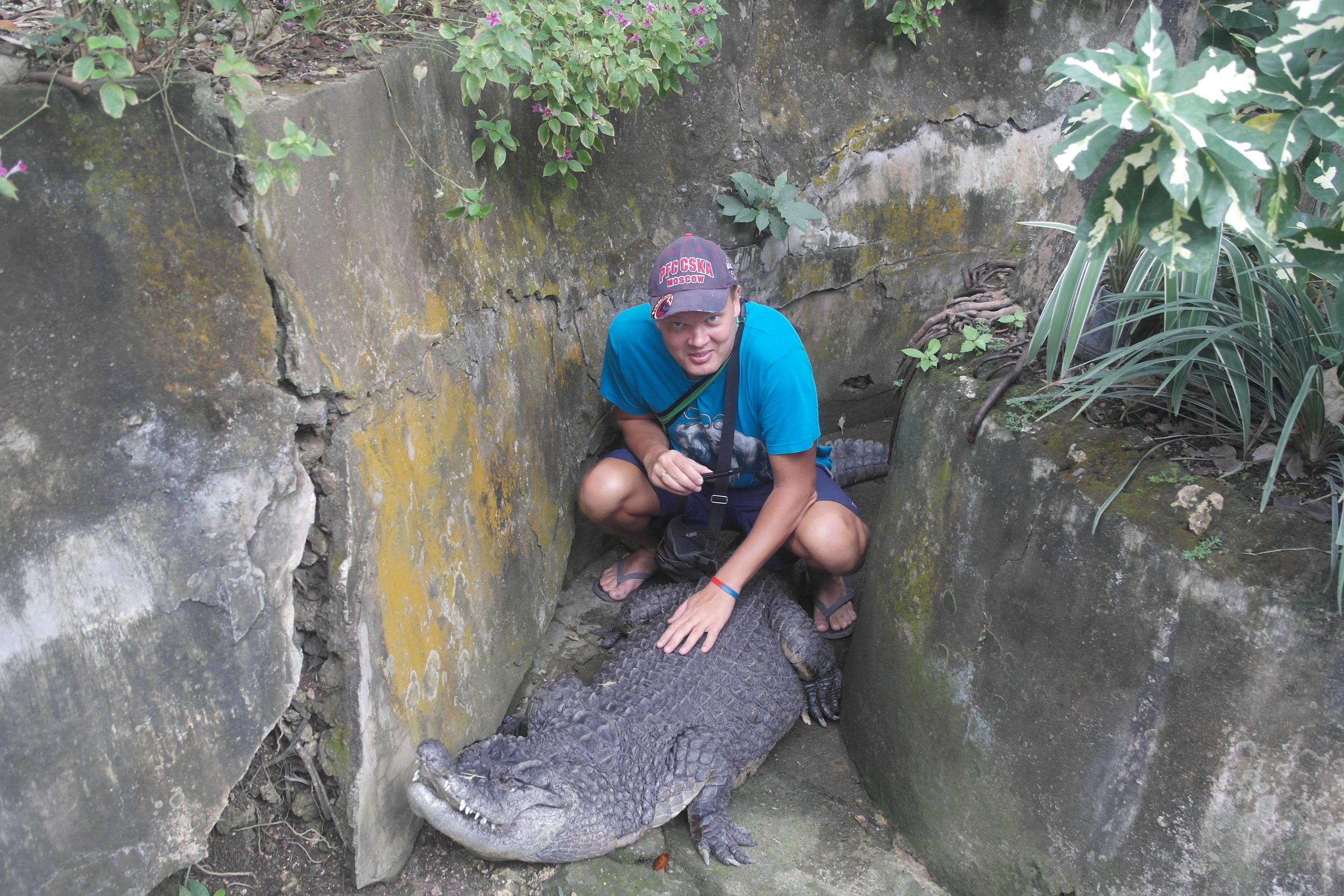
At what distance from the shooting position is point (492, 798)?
218 cm

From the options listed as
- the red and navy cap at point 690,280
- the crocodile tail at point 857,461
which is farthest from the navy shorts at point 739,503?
the red and navy cap at point 690,280

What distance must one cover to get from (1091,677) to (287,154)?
6.36 ft

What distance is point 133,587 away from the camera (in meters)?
1.72

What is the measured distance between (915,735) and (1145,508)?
2.98ft

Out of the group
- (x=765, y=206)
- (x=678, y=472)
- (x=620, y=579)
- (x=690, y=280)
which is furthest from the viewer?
(x=765, y=206)

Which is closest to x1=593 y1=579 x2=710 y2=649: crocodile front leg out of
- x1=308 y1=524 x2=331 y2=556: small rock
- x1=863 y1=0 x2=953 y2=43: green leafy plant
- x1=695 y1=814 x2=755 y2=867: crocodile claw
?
x1=695 y1=814 x2=755 y2=867: crocodile claw

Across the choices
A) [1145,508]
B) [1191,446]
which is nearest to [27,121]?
[1145,508]

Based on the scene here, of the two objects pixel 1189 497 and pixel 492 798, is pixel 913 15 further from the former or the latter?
pixel 492 798

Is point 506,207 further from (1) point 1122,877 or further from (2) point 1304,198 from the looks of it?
(1) point 1122,877

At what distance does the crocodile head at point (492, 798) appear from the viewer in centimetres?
210

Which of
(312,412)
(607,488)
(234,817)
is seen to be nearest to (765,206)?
(607,488)

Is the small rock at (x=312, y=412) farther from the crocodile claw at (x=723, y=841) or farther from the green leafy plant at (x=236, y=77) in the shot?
the crocodile claw at (x=723, y=841)

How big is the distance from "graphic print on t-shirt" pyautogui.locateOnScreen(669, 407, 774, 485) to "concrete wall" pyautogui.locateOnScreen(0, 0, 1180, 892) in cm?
46

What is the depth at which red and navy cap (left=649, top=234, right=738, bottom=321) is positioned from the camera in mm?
2525
